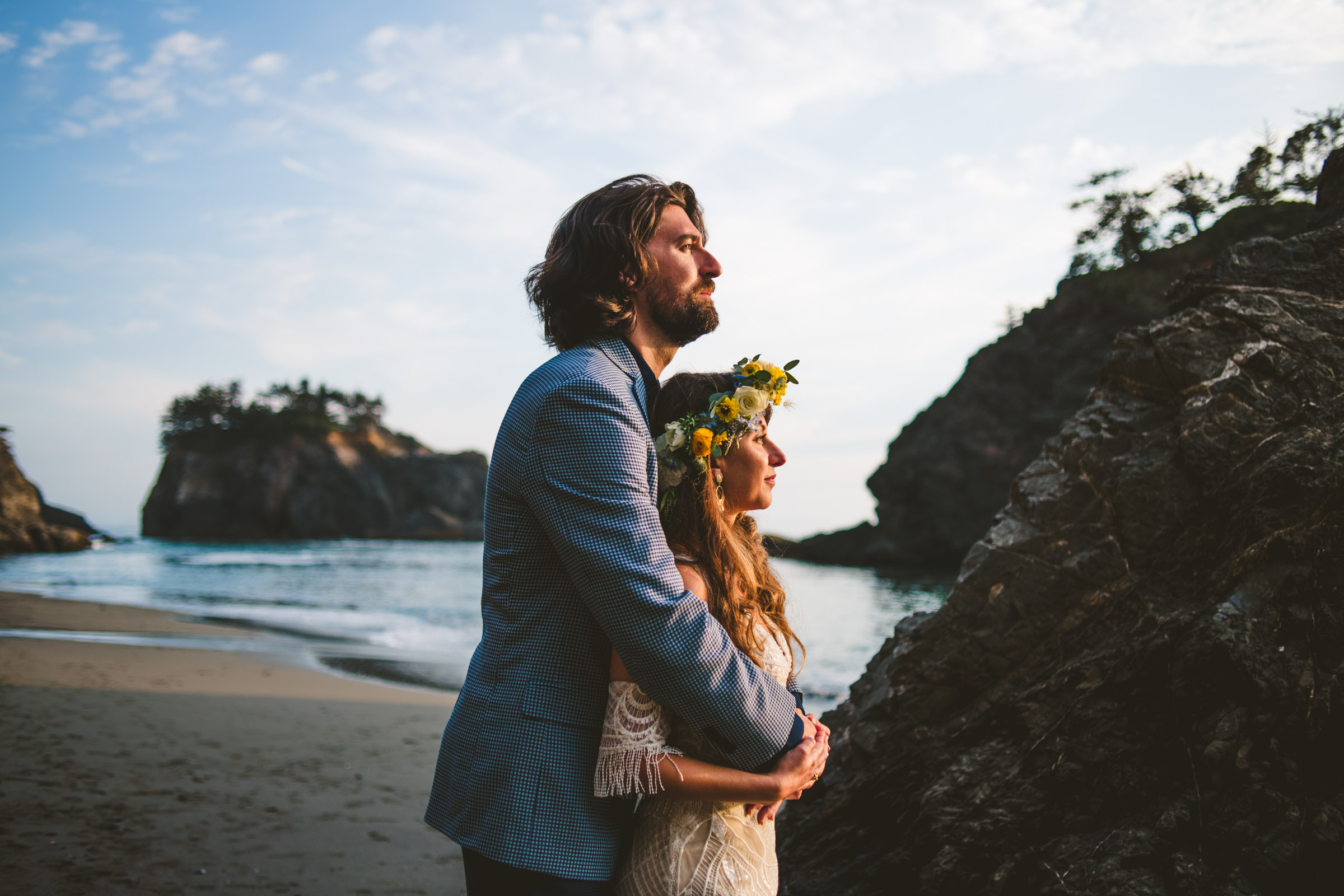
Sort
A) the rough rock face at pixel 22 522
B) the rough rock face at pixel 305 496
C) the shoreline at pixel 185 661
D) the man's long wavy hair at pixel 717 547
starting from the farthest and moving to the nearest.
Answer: the rough rock face at pixel 305 496 → the rough rock face at pixel 22 522 → the shoreline at pixel 185 661 → the man's long wavy hair at pixel 717 547

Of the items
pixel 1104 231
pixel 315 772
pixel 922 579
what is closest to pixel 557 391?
pixel 315 772

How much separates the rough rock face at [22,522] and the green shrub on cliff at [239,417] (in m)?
35.6

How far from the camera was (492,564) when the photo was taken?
184cm

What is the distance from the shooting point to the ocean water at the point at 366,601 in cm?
1271

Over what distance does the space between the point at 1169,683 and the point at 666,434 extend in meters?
2.00

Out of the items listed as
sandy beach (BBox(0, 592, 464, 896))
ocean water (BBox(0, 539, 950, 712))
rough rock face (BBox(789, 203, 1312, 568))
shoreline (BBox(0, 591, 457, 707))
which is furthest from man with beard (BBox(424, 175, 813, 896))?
rough rock face (BBox(789, 203, 1312, 568))

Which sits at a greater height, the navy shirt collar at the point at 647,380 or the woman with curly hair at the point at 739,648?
the navy shirt collar at the point at 647,380

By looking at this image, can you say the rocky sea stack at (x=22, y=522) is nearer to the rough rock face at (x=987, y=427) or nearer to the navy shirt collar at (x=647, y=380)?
the rough rock face at (x=987, y=427)

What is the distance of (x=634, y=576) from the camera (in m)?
1.57

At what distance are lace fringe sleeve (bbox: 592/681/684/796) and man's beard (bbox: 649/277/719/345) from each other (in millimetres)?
908

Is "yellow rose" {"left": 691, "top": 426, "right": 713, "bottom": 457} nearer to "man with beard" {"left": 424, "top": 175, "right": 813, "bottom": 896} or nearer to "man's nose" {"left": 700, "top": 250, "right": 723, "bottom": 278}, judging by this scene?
"man with beard" {"left": 424, "top": 175, "right": 813, "bottom": 896}

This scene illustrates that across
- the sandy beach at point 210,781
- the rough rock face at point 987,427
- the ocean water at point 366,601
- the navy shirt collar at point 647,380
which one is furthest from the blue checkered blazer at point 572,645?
the rough rock face at point 987,427

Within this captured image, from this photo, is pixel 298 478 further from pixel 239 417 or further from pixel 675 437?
pixel 675 437

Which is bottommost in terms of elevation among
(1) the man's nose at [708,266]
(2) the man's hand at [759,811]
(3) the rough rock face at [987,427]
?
(2) the man's hand at [759,811]
